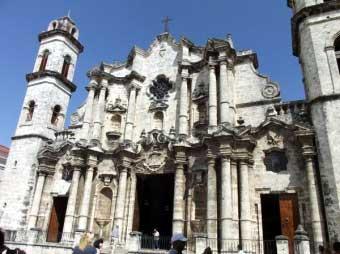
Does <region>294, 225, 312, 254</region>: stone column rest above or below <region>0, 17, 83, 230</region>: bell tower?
below

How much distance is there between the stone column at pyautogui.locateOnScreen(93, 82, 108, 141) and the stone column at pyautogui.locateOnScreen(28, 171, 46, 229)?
13.9 feet

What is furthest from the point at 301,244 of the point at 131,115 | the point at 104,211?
the point at 131,115

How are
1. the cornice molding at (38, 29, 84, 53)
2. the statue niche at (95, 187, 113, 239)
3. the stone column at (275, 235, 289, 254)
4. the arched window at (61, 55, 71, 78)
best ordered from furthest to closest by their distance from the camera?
the arched window at (61, 55, 71, 78)
the cornice molding at (38, 29, 84, 53)
the statue niche at (95, 187, 113, 239)
the stone column at (275, 235, 289, 254)

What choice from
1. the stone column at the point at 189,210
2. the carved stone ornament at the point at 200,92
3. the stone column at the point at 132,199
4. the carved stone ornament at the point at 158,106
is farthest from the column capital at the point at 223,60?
the stone column at the point at 132,199

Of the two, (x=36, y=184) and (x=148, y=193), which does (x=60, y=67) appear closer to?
(x=36, y=184)

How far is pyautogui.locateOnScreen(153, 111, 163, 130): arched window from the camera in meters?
20.7

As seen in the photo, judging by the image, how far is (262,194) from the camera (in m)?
15.3

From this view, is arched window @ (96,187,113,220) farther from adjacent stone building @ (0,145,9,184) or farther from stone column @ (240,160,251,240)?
adjacent stone building @ (0,145,9,184)

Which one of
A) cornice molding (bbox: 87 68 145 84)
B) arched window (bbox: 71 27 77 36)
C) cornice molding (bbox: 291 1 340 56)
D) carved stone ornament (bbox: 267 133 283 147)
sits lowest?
carved stone ornament (bbox: 267 133 283 147)

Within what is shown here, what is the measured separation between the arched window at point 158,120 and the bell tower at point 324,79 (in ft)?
29.2

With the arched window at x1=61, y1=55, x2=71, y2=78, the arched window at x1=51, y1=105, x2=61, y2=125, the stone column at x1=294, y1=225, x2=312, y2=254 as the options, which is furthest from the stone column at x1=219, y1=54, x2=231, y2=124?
the arched window at x1=61, y1=55, x2=71, y2=78

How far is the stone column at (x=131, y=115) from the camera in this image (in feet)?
66.6

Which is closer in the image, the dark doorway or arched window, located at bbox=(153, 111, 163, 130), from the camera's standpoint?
the dark doorway

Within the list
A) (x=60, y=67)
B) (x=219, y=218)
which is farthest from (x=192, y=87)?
(x=60, y=67)
